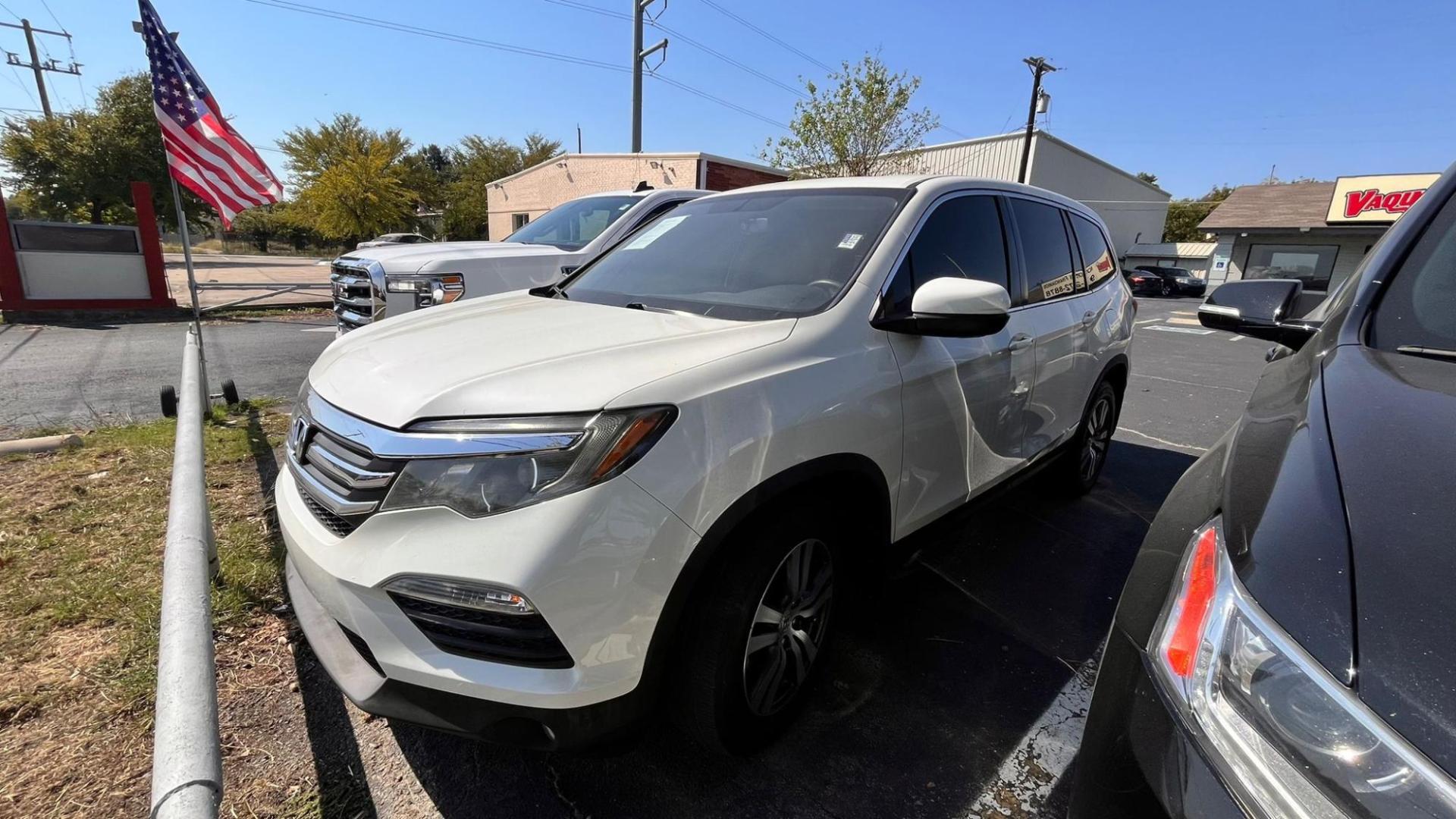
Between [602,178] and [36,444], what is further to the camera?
[602,178]

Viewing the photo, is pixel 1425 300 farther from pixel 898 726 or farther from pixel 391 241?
pixel 391 241

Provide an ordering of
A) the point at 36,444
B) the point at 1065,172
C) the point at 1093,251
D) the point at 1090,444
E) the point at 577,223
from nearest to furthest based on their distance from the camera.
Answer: the point at 1093,251 → the point at 1090,444 → the point at 36,444 → the point at 577,223 → the point at 1065,172

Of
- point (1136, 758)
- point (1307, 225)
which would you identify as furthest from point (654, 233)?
point (1307, 225)

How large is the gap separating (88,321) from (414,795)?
1389 centimetres

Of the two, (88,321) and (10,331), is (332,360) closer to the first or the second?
(10,331)

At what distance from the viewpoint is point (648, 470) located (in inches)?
60.2

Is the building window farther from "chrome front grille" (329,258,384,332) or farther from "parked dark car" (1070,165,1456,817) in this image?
"parked dark car" (1070,165,1456,817)

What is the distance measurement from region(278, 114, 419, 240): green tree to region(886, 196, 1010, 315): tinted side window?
29868 millimetres

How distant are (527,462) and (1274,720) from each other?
53.8 inches

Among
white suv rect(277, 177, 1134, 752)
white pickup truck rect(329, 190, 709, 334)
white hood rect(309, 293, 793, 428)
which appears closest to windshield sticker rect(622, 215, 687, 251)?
white suv rect(277, 177, 1134, 752)

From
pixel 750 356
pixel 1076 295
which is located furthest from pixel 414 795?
pixel 1076 295

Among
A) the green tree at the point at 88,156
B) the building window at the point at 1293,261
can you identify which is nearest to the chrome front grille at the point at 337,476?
the building window at the point at 1293,261

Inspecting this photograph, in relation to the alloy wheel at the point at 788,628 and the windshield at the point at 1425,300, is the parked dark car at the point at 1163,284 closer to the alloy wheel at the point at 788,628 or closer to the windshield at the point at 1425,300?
the windshield at the point at 1425,300

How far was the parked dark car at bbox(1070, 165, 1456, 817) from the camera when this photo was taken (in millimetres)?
795
